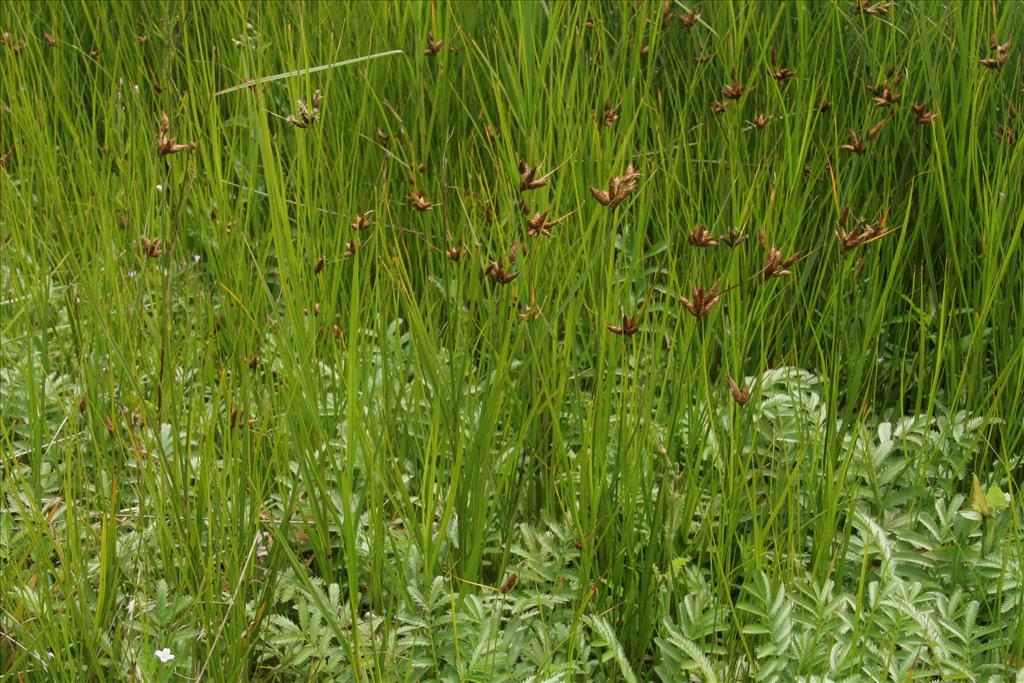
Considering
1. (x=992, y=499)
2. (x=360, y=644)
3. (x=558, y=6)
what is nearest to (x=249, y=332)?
(x=360, y=644)

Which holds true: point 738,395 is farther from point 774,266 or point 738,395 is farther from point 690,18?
point 690,18

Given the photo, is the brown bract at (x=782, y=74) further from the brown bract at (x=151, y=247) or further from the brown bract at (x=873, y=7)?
the brown bract at (x=151, y=247)

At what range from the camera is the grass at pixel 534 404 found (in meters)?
1.55

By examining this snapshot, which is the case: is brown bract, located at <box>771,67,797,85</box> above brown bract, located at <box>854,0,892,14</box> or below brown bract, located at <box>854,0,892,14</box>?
below

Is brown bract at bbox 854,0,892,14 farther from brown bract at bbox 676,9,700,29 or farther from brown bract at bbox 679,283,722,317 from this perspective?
brown bract at bbox 679,283,722,317

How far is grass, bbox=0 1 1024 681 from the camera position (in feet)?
5.09

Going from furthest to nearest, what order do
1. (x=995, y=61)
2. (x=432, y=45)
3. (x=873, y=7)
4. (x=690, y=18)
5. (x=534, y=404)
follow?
(x=690, y=18), (x=432, y=45), (x=873, y=7), (x=995, y=61), (x=534, y=404)

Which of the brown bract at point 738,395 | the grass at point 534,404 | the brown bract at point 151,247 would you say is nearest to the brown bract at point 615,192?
the grass at point 534,404

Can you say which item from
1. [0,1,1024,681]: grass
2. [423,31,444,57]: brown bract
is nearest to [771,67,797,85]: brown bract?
[0,1,1024,681]: grass

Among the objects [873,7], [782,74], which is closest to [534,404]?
[782,74]

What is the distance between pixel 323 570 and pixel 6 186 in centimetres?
110

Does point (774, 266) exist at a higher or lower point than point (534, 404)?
higher

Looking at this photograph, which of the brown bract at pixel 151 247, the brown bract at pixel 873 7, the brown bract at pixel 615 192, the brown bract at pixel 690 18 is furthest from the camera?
the brown bract at pixel 690 18

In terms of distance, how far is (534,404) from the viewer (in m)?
1.63
